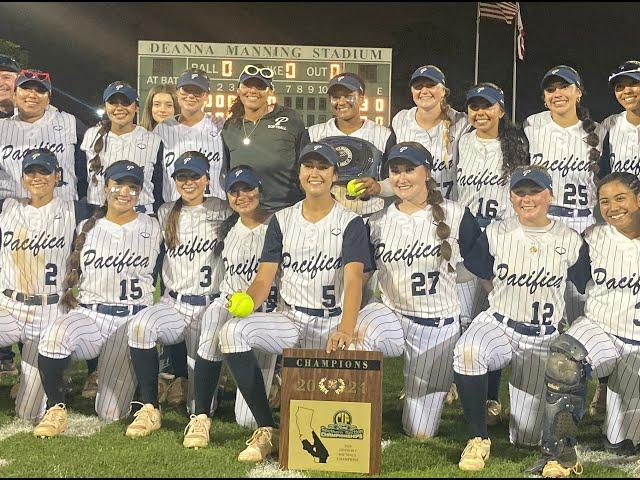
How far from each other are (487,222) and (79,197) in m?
2.63

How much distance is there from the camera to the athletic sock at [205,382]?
3.92m

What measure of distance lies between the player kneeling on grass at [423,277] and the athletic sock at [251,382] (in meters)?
0.68

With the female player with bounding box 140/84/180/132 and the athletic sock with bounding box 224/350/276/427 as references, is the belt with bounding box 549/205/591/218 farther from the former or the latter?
the female player with bounding box 140/84/180/132

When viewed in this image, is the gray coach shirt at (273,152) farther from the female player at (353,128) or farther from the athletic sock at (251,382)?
the athletic sock at (251,382)

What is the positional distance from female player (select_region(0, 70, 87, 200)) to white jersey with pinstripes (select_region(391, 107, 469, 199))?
2.11 meters

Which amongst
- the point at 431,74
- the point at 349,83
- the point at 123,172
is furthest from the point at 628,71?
the point at 123,172

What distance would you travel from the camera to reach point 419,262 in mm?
4082

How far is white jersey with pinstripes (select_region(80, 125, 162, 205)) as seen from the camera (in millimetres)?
4859

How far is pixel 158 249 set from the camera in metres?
4.43

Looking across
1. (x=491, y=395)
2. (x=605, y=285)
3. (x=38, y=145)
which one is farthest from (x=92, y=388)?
(x=605, y=285)

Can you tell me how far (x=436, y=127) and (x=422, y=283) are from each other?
115 centimetres

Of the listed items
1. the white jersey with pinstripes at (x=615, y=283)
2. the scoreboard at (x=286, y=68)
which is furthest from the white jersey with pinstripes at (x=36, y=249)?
the scoreboard at (x=286, y=68)

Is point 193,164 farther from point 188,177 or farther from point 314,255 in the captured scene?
point 314,255

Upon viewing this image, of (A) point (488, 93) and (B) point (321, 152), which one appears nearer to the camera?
(B) point (321, 152)
